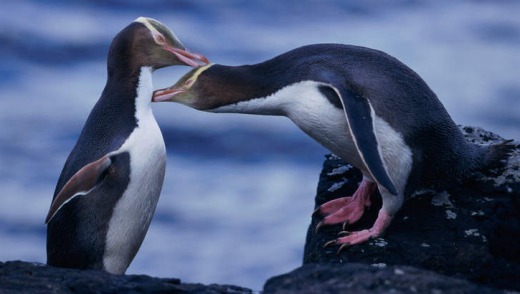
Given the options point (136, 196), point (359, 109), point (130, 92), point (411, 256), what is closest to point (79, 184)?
point (136, 196)

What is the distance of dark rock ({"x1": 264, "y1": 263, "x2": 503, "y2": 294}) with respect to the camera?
7.80 ft

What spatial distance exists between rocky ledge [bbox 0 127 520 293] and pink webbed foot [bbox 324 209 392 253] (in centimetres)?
3

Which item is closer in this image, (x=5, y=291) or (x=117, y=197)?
(x=5, y=291)

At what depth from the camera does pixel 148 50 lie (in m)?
4.66

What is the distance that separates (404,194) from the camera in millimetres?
4188

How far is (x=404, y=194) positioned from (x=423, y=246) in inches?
11.2

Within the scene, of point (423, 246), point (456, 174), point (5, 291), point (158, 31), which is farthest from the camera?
point (158, 31)

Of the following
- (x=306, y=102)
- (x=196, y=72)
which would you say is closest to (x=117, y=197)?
(x=196, y=72)

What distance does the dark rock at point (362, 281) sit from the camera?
93.6 inches

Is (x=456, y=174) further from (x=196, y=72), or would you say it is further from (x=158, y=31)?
(x=158, y=31)

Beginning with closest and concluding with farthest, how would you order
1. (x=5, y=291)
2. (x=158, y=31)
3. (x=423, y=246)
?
(x=5, y=291) → (x=423, y=246) → (x=158, y=31)

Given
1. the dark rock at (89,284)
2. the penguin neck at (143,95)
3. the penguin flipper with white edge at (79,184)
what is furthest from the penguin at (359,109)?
the dark rock at (89,284)

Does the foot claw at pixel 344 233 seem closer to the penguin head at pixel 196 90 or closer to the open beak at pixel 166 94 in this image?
the penguin head at pixel 196 90

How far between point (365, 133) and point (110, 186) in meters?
1.15
